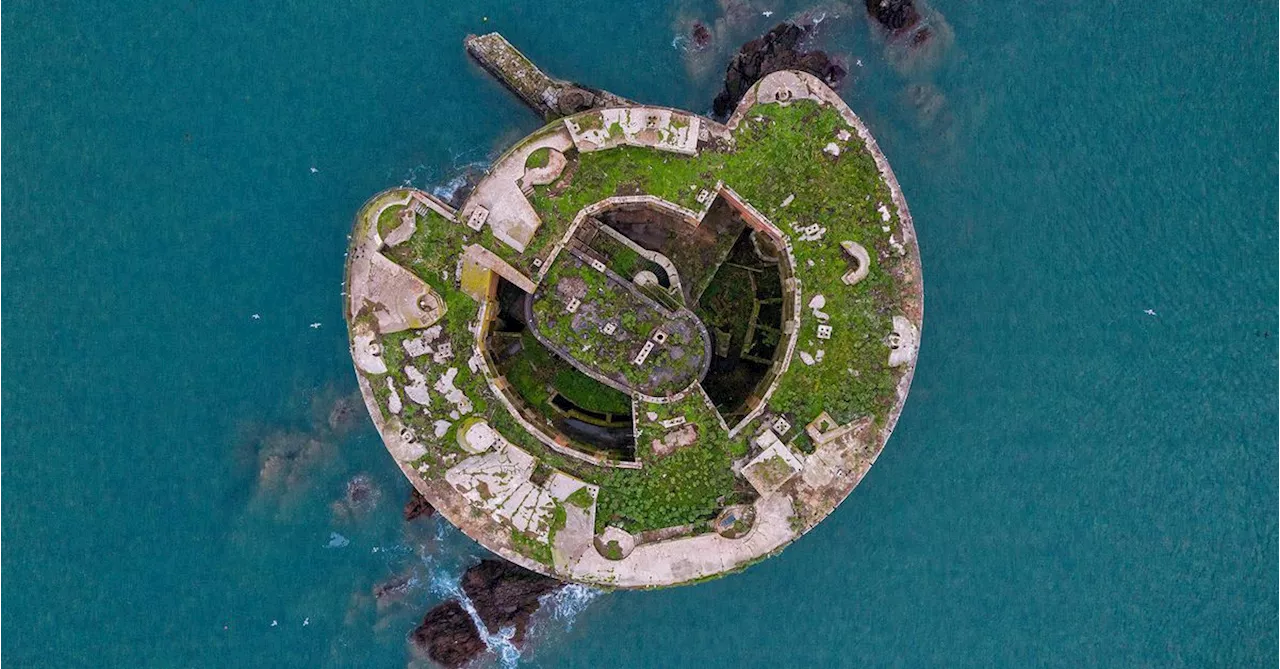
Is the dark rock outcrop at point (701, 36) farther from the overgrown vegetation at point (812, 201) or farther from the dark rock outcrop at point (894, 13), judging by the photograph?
the dark rock outcrop at point (894, 13)

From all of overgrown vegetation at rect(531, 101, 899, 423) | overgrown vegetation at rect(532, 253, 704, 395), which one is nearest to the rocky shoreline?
overgrown vegetation at rect(532, 253, 704, 395)

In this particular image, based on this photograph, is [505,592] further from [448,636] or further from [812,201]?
[812,201]

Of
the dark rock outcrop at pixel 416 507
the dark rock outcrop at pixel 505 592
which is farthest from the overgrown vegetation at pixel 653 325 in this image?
the dark rock outcrop at pixel 416 507

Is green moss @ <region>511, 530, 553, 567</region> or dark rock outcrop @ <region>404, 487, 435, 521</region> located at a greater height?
green moss @ <region>511, 530, 553, 567</region>

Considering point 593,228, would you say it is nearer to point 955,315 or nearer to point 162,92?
point 955,315

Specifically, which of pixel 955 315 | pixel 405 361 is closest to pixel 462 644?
pixel 405 361

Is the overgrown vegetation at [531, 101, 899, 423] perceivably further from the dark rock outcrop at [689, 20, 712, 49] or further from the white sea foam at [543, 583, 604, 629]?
the white sea foam at [543, 583, 604, 629]
